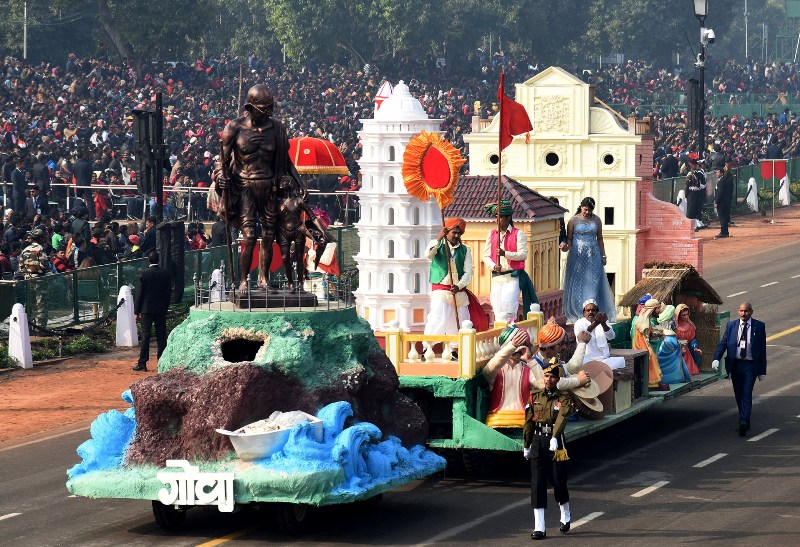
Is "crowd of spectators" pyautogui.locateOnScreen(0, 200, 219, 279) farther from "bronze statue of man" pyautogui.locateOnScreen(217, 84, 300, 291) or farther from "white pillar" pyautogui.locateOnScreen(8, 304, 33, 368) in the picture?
A: "bronze statue of man" pyautogui.locateOnScreen(217, 84, 300, 291)

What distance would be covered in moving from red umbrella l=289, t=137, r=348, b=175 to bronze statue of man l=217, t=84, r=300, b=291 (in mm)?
13374

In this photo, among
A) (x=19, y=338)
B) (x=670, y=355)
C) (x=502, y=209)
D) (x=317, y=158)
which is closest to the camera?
(x=502, y=209)

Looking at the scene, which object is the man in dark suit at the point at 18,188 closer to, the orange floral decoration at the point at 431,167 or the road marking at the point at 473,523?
the orange floral decoration at the point at 431,167

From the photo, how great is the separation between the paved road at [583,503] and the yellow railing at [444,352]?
4.30 ft

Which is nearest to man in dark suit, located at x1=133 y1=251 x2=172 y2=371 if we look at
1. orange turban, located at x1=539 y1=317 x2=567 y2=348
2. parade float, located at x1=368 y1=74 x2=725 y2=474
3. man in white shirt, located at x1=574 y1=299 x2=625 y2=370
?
parade float, located at x1=368 y1=74 x2=725 y2=474

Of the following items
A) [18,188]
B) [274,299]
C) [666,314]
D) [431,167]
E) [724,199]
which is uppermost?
[18,188]

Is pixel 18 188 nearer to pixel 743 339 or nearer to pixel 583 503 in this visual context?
pixel 743 339

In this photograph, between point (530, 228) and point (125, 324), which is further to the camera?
point (125, 324)

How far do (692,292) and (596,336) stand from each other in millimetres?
4542

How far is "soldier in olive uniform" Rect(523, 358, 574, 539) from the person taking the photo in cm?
1889

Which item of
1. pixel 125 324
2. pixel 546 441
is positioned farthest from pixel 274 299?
pixel 125 324

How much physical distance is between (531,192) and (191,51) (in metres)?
67.1

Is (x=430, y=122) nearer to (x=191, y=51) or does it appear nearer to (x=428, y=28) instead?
(x=191, y=51)

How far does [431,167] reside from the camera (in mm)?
23297
